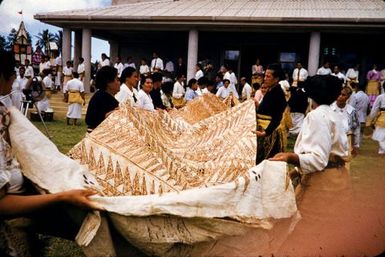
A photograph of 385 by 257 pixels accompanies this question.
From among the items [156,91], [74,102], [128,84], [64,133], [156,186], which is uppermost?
[128,84]

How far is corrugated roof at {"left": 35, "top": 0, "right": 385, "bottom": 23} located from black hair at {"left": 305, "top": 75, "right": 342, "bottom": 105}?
40.6 ft

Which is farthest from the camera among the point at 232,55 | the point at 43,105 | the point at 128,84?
the point at 232,55

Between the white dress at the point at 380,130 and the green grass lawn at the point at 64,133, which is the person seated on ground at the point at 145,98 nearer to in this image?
the green grass lawn at the point at 64,133

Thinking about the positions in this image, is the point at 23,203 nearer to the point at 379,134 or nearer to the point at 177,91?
the point at 379,134

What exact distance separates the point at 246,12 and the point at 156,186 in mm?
14902

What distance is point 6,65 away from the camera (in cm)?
218

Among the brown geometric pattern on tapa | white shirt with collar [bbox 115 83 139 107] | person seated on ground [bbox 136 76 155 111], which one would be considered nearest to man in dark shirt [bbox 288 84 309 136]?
person seated on ground [bbox 136 76 155 111]

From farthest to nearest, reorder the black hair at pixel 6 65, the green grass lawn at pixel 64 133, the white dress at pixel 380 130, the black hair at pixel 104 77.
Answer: the white dress at pixel 380 130, the green grass lawn at pixel 64 133, the black hair at pixel 104 77, the black hair at pixel 6 65

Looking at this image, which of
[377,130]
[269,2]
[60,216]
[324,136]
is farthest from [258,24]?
[60,216]

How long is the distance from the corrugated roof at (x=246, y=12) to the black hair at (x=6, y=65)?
13.6 m

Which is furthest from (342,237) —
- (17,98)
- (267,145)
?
(17,98)

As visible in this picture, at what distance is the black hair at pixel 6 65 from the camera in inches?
85.3

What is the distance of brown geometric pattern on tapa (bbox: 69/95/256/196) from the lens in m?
2.48

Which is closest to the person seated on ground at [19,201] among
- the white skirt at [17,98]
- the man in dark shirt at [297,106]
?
the white skirt at [17,98]
